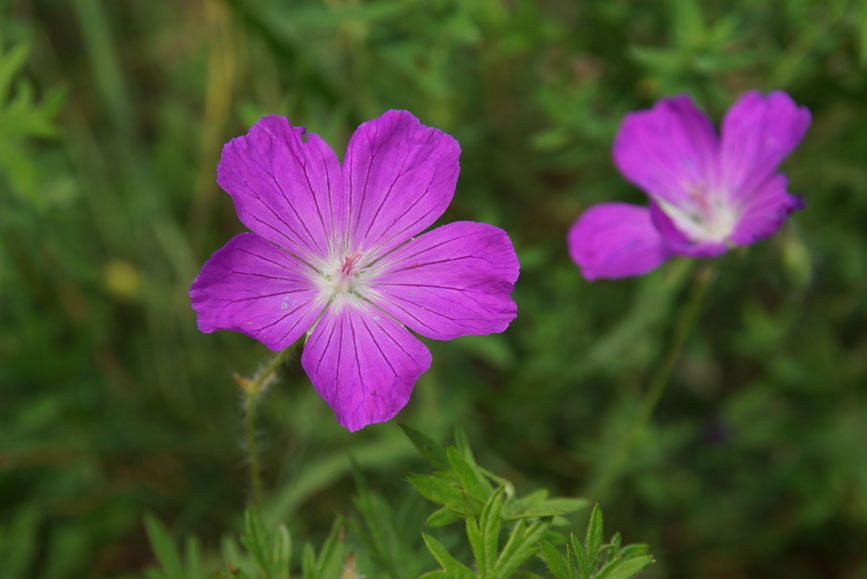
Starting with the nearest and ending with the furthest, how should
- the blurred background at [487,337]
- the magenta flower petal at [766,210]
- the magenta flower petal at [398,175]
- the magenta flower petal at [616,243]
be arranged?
the magenta flower petal at [398,175], the magenta flower petal at [766,210], the magenta flower petal at [616,243], the blurred background at [487,337]

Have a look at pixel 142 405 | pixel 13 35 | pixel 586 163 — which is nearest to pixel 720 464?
pixel 586 163

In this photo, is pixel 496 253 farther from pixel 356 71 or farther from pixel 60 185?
pixel 60 185

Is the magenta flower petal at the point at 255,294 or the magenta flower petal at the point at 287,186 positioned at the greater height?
the magenta flower petal at the point at 287,186

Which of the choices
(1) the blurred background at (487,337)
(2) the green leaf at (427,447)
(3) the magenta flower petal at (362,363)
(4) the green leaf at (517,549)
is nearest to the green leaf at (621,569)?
(4) the green leaf at (517,549)

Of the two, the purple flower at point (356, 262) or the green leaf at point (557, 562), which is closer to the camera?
the green leaf at point (557, 562)

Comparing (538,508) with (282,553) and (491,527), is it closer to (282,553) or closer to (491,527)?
(491,527)

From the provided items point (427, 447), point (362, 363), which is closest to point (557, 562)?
point (427, 447)

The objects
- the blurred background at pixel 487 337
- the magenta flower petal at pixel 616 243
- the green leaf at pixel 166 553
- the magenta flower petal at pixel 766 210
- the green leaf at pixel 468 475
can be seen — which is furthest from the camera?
the blurred background at pixel 487 337

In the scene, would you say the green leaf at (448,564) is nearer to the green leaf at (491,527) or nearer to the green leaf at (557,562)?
the green leaf at (491,527)
